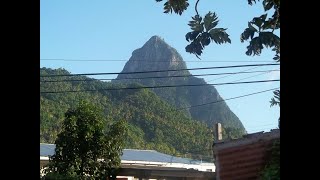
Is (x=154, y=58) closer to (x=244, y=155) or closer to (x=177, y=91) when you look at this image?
(x=177, y=91)

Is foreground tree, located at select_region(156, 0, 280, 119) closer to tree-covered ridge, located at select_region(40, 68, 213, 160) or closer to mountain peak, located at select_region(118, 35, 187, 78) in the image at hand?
tree-covered ridge, located at select_region(40, 68, 213, 160)

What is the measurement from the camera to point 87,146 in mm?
10703

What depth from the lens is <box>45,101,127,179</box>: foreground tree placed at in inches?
416

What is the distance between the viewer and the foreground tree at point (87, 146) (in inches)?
416

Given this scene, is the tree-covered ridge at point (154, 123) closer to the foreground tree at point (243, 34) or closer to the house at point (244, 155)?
the house at point (244, 155)

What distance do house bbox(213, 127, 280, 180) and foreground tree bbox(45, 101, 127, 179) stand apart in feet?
10.1

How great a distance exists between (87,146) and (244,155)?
12.7 feet

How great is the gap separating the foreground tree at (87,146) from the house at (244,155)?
121 inches

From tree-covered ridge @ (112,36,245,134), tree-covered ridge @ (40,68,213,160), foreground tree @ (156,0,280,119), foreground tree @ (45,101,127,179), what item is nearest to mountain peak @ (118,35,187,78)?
tree-covered ridge @ (112,36,245,134)

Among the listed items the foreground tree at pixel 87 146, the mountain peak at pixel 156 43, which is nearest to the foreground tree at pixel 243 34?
the foreground tree at pixel 87 146
